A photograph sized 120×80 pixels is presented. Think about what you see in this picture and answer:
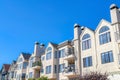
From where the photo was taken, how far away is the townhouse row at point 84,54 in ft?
93.2

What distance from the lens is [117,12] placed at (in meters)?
29.2

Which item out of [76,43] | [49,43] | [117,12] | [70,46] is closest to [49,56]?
[49,43]

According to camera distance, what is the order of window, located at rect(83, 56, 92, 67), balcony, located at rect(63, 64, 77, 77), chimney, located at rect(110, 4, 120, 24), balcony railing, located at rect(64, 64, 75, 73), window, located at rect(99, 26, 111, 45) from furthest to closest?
balcony railing, located at rect(64, 64, 75, 73)
balcony, located at rect(63, 64, 77, 77)
window, located at rect(83, 56, 92, 67)
window, located at rect(99, 26, 111, 45)
chimney, located at rect(110, 4, 120, 24)

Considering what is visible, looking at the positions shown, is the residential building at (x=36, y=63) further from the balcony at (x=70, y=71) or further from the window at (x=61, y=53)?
the balcony at (x=70, y=71)

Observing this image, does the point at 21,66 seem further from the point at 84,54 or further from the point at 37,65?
the point at 84,54

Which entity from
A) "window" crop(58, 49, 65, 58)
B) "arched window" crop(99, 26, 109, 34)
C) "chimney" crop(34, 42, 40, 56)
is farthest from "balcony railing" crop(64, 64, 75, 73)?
"chimney" crop(34, 42, 40, 56)

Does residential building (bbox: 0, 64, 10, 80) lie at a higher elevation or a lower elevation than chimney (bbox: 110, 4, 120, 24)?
lower

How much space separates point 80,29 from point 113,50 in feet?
34.0

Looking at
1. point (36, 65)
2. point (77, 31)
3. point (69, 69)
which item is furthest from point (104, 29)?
point (36, 65)

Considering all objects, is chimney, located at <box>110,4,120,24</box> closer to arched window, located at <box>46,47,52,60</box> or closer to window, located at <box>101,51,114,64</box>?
window, located at <box>101,51,114,64</box>

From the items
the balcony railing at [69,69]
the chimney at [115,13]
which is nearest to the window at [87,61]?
the balcony railing at [69,69]

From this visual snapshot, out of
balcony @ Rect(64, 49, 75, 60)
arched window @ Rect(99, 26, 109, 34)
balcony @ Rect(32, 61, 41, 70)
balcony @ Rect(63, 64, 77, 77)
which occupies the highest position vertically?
arched window @ Rect(99, 26, 109, 34)

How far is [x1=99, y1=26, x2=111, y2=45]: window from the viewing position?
29.8 metres

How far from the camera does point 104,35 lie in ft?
100
